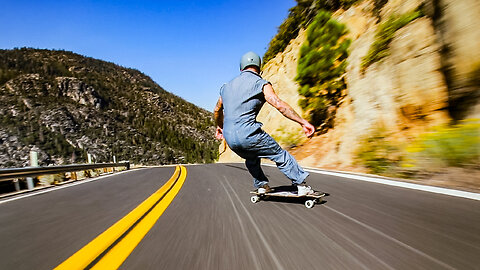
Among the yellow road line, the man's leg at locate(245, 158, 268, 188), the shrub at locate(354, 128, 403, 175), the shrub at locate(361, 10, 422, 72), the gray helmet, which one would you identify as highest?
the shrub at locate(361, 10, 422, 72)

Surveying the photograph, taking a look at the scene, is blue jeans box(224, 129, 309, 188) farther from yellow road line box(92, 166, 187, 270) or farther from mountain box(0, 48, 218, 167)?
mountain box(0, 48, 218, 167)

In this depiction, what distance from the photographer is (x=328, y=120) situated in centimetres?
1527

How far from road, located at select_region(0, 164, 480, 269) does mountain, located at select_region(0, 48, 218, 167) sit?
94.6 m

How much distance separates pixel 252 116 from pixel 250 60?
785mm

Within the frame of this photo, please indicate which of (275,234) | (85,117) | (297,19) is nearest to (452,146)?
(275,234)

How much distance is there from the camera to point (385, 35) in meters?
9.93

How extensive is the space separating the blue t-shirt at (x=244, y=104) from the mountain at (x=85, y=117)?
9455cm

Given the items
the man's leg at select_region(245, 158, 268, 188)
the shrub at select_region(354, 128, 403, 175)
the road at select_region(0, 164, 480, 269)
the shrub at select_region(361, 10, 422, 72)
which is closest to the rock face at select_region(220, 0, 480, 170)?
the shrub at select_region(361, 10, 422, 72)

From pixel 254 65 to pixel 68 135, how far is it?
131 m

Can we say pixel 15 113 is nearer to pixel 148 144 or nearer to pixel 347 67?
pixel 148 144

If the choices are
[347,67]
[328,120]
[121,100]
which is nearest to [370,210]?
[347,67]

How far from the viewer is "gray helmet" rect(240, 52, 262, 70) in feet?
11.3

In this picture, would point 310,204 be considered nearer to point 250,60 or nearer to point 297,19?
point 250,60

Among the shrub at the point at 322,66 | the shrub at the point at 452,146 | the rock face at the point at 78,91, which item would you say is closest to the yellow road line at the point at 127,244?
the shrub at the point at 452,146
